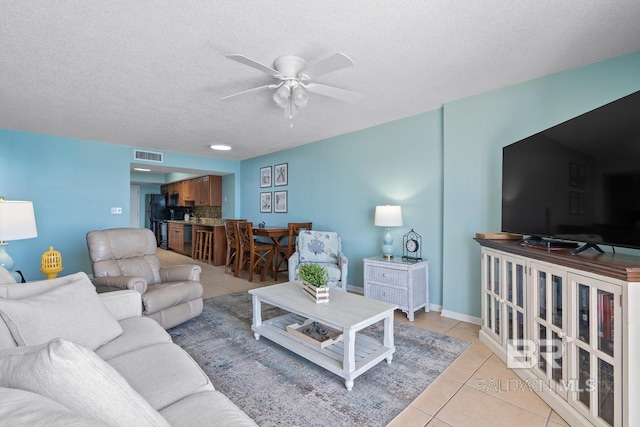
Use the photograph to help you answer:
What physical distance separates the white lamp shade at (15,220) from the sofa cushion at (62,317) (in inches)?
43.2

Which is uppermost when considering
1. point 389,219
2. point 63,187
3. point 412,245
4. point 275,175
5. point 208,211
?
point 275,175

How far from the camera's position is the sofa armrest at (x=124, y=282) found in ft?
7.88

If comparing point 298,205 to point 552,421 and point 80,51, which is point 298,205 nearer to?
point 80,51

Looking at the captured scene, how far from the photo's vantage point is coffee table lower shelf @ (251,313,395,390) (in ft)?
6.17

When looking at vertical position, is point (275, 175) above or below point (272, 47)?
below

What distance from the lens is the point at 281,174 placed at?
17.7ft

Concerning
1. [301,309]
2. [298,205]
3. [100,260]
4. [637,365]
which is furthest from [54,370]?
[298,205]

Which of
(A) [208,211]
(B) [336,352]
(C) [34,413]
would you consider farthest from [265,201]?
(C) [34,413]

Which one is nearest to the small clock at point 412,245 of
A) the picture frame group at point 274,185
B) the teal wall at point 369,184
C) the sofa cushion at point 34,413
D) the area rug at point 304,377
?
the teal wall at point 369,184

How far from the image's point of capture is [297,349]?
7.08ft

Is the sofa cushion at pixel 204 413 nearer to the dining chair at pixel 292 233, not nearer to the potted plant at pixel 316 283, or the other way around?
the potted plant at pixel 316 283

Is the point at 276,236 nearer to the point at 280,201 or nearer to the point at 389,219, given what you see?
the point at 280,201

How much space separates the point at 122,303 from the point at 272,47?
1.96m

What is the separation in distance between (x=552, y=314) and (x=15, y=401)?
2307 mm
